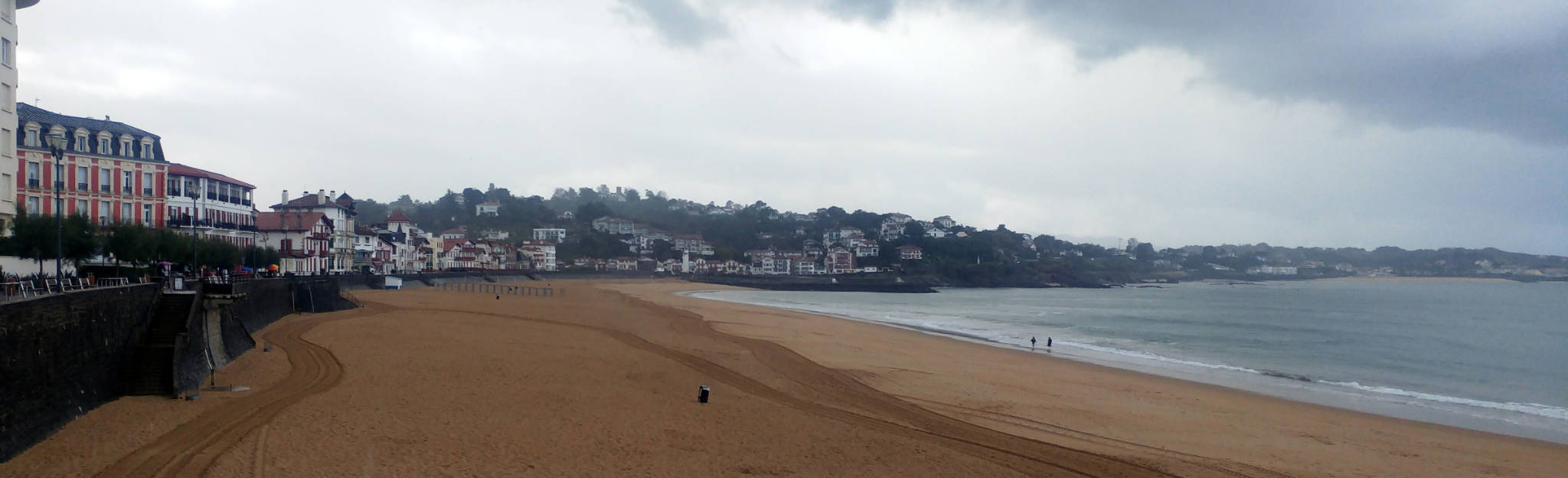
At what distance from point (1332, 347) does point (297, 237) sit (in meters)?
56.7

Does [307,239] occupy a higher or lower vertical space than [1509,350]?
higher

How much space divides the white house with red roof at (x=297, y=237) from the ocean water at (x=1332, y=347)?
107 ft

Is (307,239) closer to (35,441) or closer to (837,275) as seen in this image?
(35,441)

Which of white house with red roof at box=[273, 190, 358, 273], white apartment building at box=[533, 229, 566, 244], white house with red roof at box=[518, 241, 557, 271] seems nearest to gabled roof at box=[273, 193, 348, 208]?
white house with red roof at box=[273, 190, 358, 273]

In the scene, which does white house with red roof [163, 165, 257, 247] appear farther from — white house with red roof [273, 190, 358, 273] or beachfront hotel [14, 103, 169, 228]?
white house with red roof [273, 190, 358, 273]

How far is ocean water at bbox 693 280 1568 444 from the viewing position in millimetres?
20500

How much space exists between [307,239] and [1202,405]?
52.2 meters

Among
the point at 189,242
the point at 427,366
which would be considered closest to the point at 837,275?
the point at 189,242

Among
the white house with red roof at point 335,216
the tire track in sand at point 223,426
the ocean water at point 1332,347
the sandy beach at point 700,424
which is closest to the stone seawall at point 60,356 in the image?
the sandy beach at point 700,424

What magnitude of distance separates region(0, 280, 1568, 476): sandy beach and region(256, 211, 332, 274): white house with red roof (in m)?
30.4

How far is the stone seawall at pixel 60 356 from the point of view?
9.15 m

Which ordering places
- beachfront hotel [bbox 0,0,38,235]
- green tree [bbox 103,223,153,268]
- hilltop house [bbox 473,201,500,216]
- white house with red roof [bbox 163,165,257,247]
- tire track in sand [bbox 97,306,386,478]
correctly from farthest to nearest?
hilltop house [bbox 473,201,500,216], white house with red roof [bbox 163,165,257,247], green tree [bbox 103,223,153,268], beachfront hotel [bbox 0,0,38,235], tire track in sand [bbox 97,306,386,478]

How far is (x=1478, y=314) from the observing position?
60375 mm

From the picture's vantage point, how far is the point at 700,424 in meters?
13.1
